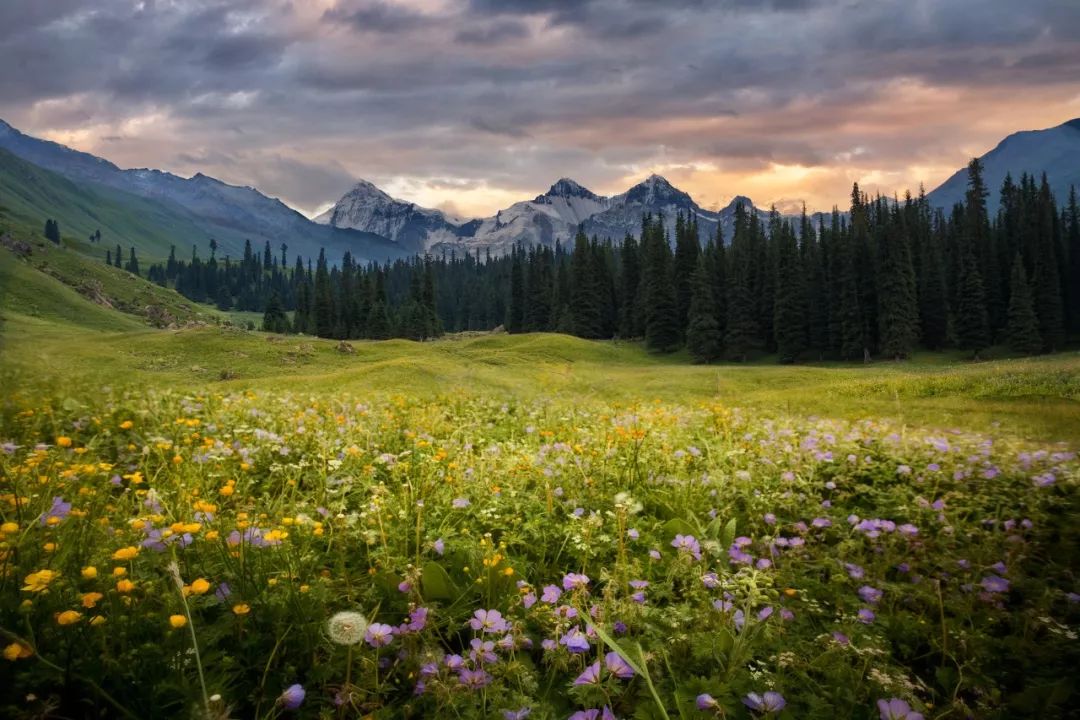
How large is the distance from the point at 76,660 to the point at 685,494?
11.9 ft

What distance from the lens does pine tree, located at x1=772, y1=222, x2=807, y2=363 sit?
62.4 m

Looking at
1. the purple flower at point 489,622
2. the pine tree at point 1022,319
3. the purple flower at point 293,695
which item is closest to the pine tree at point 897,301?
the pine tree at point 1022,319

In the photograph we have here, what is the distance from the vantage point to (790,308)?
62375 mm

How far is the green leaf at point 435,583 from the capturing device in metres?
2.82

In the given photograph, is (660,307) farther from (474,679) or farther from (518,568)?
(474,679)

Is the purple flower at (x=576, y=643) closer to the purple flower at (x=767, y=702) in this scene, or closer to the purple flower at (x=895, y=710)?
the purple flower at (x=767, y=702)

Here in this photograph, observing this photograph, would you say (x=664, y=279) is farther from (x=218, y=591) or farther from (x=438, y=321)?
(x=218, y=591)

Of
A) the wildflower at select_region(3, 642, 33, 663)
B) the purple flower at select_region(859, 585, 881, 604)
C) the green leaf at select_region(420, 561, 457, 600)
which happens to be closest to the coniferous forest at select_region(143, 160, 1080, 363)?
the purple flower at select_region(859, 585, 881, 604)

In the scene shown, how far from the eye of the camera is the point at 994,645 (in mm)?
2555

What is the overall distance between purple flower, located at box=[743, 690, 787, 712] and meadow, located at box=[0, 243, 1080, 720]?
2 cm

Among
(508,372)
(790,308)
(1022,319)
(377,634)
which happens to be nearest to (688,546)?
(377,634)

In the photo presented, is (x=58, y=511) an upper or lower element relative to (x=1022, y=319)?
lower

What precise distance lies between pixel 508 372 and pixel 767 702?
3522cm

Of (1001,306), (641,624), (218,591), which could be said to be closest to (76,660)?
(218,591)
